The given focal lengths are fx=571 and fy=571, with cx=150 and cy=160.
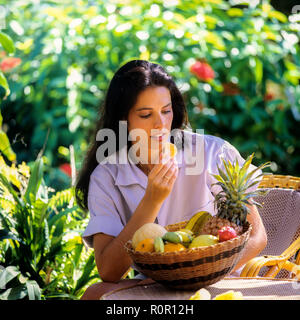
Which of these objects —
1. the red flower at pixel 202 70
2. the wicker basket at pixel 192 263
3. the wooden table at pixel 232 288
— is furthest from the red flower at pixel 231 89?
the wicker basket at pixel 192 263

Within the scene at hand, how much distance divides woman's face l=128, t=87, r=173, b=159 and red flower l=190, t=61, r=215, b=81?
197 centimetres

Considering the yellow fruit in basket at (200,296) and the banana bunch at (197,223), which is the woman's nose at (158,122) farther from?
the yellow fruit in basket at (200,296)

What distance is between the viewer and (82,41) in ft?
14.9

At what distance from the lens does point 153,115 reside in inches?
103

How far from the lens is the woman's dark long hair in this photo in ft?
8.94

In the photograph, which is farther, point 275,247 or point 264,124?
point 264,124

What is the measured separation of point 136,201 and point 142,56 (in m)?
1.90

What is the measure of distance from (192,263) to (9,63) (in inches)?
122

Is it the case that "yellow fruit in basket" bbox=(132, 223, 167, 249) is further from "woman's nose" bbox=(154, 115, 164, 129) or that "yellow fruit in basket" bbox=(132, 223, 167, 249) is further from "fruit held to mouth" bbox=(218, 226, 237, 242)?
"woman's nose" bbox=(154, 115, 164, 129)

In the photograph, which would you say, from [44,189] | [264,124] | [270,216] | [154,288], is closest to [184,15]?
[264,124]

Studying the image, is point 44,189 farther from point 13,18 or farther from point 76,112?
point 13,18

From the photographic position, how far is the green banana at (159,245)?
188cm

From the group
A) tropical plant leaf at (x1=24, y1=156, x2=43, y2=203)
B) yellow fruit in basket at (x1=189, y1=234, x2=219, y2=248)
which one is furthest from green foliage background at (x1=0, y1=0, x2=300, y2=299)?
yellow fruit in basket at (x1=189, y1=234, x2=219, y2=248)

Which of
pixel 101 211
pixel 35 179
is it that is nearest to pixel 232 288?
pixel 101 211
